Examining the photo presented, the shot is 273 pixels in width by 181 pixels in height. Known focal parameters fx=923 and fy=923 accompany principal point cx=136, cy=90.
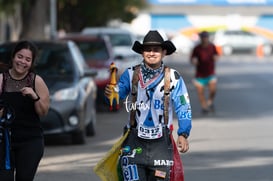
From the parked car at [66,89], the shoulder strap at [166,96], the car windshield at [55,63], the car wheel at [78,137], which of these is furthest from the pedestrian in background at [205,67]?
the shoulder strap at [166,96]

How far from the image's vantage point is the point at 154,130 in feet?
23.9

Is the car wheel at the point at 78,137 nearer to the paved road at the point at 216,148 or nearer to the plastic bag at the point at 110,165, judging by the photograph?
the paved road at the point at 216,148

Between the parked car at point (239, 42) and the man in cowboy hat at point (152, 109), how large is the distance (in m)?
54.2

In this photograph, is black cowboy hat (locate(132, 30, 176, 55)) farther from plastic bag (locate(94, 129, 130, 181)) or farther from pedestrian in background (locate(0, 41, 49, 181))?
pedestrian in background (locate(0, 41, 49, 181))

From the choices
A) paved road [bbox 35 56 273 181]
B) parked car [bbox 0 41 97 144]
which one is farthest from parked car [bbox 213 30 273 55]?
parked car [bbox 0 41 97 144]

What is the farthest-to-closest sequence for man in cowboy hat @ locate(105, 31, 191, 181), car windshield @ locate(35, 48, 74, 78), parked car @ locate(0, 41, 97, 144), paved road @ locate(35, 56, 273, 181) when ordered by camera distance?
car windshield @ locate(35, 48, 74, 78)
parked car @ locate(0, 41, 97, 144)
paved road @ locate(35, 56, 273, 181)
man in cowboy hat @ locate(105, 31, 191, 181)

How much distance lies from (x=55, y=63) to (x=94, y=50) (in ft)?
21.4

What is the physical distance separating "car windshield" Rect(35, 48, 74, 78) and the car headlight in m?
0.61

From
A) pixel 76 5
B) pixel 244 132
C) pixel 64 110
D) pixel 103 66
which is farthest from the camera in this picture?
pixel 76 5

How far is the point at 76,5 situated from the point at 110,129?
20348 mm

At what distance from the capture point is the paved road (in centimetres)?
1139

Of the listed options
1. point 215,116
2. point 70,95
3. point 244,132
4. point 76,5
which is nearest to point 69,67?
point 70,95

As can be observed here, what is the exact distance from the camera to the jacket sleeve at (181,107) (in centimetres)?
724

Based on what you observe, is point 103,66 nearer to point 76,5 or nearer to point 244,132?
point 244,132
